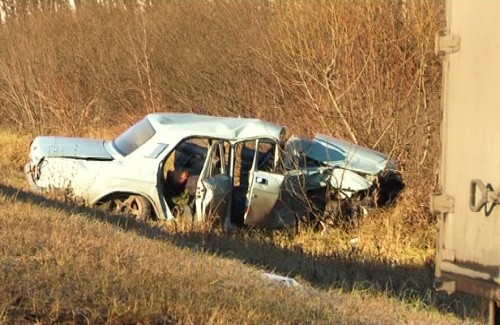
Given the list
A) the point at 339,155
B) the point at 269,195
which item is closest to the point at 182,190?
the point at 269,195

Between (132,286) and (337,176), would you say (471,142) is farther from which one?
(337,176)

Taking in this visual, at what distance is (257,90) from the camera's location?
974 inches

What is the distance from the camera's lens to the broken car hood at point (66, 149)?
12117 mm

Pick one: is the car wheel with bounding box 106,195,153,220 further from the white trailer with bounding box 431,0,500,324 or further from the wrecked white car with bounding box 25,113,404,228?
the white trailer with bounding box 431,0,500,324

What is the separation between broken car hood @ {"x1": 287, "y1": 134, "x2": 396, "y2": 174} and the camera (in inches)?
504

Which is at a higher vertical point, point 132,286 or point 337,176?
point 337,176

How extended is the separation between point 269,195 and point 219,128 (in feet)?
4.04

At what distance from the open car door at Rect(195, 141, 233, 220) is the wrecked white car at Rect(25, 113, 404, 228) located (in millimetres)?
13

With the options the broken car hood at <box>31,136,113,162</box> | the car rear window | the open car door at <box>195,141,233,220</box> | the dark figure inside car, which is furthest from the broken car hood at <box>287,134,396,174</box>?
the broken car hood at <box>31,136,113,162</box>

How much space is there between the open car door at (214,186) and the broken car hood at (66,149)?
56.6 inches

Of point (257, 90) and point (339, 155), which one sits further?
point (257, 90)

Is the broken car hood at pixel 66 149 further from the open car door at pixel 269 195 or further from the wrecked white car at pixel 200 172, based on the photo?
the open car door at pixel 269 195

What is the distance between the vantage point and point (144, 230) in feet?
30.8

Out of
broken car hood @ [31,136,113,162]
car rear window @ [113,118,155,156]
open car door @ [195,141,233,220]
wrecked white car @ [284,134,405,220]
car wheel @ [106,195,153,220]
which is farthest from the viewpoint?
wrecked white car @ [284,134,405,220]
